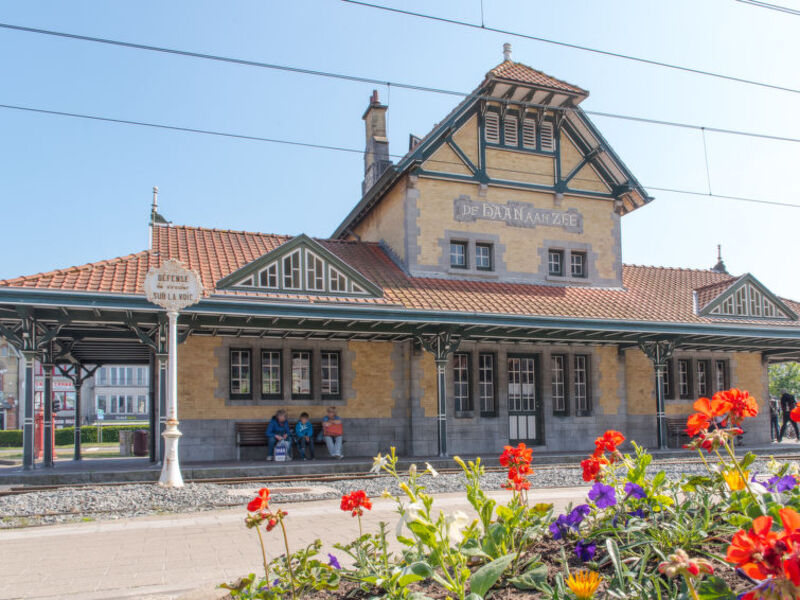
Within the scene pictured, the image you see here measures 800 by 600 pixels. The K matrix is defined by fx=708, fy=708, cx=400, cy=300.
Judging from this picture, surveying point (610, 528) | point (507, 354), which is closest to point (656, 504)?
point (610, 528)

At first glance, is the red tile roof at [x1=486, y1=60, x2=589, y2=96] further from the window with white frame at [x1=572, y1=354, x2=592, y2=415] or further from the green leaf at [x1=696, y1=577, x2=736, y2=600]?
the green leaf at [x1=696, y1=577, x2=736, y2=600]

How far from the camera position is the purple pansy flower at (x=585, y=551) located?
358cm

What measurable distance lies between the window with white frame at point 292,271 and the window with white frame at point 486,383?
562 cm

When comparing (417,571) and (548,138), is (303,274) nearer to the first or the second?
(548,138)

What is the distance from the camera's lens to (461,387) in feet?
57.6

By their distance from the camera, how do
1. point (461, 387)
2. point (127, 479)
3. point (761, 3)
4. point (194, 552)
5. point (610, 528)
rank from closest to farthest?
point (610, 528), point (194, 552), point (761, 3), point (127, 479), point (461, 387)

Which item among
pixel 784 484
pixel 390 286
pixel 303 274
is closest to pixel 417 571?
pixel 784 484

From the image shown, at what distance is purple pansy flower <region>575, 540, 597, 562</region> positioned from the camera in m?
3.58

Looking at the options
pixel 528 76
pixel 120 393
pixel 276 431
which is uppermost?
pixel 528 76

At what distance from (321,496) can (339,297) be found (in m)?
4.85

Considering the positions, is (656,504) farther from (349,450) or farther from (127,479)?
(349,450)

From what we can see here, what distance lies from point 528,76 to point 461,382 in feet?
26.6

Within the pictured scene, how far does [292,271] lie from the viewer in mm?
14453

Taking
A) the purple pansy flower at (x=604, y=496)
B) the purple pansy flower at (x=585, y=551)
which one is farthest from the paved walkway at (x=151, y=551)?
the purple pansy flower at (x=604, y=496)
